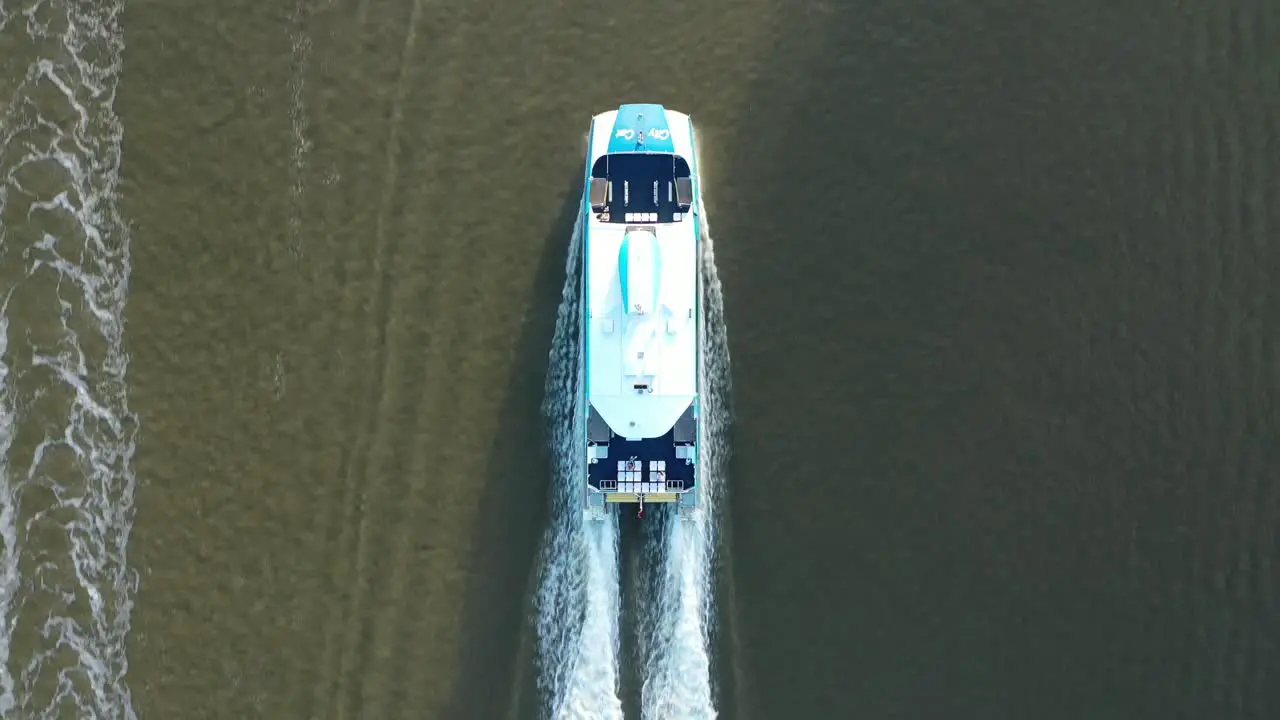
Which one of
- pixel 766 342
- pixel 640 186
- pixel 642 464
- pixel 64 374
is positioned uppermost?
pixel 640 186

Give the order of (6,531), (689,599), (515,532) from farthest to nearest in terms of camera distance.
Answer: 1. (6,531)
2. (515,532)
3. (689,599)

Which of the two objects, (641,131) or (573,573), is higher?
(641,131)

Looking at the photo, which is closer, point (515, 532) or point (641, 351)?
point (641, 351)

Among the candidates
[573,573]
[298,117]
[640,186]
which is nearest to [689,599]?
[573,573]

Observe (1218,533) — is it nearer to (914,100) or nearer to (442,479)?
(914,100)

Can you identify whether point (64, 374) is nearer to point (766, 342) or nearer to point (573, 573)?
point (573, 573)

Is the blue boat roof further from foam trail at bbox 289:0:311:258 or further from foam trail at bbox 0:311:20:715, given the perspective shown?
foam trail at bbox 0:311:20:715
